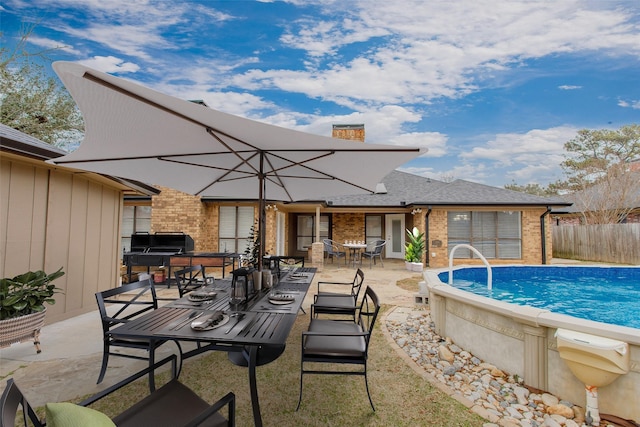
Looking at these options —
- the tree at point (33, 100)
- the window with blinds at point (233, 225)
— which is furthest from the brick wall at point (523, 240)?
the tree at point (33, 100)

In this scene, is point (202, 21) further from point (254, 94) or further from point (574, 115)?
point (574, 115)

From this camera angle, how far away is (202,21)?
11.3m

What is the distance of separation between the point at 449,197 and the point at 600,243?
7.67 meters

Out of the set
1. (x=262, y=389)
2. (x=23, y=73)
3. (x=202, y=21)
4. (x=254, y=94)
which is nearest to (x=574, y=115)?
(x=254, y=94)

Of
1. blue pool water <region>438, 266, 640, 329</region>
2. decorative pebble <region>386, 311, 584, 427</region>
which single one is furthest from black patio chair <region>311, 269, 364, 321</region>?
blue pool water <region>438, 266, 640, 329</region>

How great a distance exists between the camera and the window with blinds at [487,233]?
11836mm

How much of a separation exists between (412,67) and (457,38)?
7.24ft

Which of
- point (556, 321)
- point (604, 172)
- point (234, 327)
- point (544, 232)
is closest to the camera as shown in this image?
point (234, 327)

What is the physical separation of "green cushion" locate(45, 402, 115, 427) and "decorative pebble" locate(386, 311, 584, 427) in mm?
2701

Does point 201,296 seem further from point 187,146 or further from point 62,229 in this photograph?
point 62,229

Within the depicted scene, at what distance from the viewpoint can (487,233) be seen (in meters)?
11.9

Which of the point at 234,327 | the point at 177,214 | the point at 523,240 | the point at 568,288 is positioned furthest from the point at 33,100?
the point at 523,240

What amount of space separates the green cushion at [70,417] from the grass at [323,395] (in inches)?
67.9

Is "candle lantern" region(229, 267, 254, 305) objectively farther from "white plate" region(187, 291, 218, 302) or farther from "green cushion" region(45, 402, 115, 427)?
"green cushion" region(45, 402, 115, 427)
